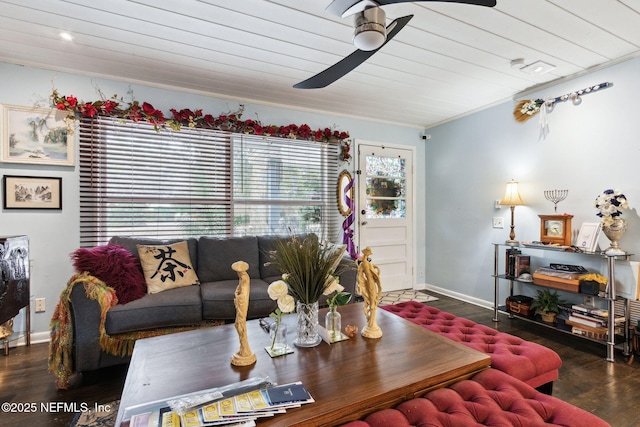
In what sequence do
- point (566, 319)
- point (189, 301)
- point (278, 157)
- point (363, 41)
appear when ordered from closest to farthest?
point (363, 41), point (189, 301), point (566, 319), point (278, 157)

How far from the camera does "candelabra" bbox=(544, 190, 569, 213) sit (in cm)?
311

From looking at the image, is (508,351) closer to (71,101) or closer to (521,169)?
(521,169)

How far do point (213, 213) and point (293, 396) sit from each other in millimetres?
2723

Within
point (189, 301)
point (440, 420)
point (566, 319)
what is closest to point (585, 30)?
point (566, 319)

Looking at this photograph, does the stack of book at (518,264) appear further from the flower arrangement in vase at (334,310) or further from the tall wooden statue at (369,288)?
the flower arrangement in vase at (334,310)

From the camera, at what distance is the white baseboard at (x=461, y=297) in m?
3.86

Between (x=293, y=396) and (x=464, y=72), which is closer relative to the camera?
(x=293, y=396)

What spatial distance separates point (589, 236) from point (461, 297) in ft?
5.83

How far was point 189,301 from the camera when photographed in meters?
2.44

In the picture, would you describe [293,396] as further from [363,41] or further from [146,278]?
[146,278]

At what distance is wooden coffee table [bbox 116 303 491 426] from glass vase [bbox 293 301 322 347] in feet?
0.14

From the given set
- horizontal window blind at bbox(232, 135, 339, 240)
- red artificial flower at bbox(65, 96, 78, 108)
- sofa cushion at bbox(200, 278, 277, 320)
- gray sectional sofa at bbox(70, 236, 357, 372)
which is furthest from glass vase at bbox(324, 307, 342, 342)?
red artificial flower at bbox(65, 96, 78, 108)

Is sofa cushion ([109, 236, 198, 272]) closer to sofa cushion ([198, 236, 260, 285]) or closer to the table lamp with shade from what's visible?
sofa cushion ([198, 236, 260, 285])

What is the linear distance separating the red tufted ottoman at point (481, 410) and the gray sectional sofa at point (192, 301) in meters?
0.64
